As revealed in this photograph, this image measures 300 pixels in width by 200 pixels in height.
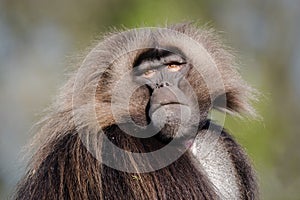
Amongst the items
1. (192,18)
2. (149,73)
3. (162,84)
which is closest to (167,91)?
(162,84)

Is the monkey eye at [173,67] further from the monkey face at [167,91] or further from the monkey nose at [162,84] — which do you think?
the monkey nose at [162,84]

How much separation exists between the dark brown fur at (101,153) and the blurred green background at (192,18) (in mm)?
6440

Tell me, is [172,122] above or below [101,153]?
above

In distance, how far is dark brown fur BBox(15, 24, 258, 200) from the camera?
443 cm

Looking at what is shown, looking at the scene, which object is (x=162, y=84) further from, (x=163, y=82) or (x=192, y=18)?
(x=192, y=18)

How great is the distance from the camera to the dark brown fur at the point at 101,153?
14.5 ft

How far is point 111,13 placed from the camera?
499 inches

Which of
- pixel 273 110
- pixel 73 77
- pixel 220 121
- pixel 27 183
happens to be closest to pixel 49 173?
pixel 27 183

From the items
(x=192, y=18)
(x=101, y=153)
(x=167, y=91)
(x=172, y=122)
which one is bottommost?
(x=101, y=153)

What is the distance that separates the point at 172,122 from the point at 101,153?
0.42 m

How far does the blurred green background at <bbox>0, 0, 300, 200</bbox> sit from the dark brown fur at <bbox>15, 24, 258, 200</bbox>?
6.44 m

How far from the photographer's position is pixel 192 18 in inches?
453

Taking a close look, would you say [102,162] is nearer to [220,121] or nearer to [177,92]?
[177,92]

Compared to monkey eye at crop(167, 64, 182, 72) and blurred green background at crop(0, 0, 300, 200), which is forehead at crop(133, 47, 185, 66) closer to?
monkey eye at crop(167, 64, 182, 72)
